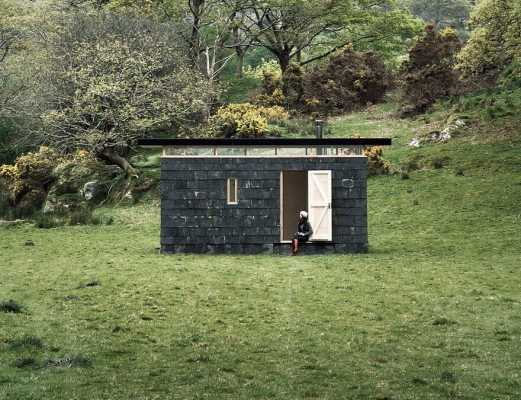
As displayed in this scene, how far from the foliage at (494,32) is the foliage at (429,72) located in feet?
35.8

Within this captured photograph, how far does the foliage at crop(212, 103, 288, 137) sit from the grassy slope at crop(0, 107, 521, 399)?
13.8 metres

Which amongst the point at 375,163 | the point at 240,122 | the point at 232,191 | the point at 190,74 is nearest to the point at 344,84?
the point at 190,74

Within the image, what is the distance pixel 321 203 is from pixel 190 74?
22431 mm

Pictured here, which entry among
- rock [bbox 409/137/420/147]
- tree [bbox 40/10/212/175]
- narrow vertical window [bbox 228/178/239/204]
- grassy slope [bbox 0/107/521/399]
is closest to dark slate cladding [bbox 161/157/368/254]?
narrow vertical window [bbox 228/178/239/204]

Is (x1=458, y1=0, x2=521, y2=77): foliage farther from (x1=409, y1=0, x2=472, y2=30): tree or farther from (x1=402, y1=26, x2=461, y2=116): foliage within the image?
(x1=409, y1=0, x2=472, y2=30): tree

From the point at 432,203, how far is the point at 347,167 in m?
8.38

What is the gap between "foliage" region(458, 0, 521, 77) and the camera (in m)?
34.4

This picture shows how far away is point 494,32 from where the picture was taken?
35875 mm

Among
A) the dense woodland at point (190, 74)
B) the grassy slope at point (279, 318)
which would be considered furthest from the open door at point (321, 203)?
the dense woodland at point (190, 74)

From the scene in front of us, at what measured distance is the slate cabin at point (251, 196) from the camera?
87.7 ft

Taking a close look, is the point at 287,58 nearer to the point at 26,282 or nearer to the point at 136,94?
the point at 136,94

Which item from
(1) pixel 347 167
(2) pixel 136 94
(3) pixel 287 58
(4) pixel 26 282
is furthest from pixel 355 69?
(4) pixel 26 282

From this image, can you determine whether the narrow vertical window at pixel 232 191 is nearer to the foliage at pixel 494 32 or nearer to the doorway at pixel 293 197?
the doorway at pixel 293 197

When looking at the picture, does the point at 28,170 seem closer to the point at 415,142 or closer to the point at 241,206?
the point at 415,142
